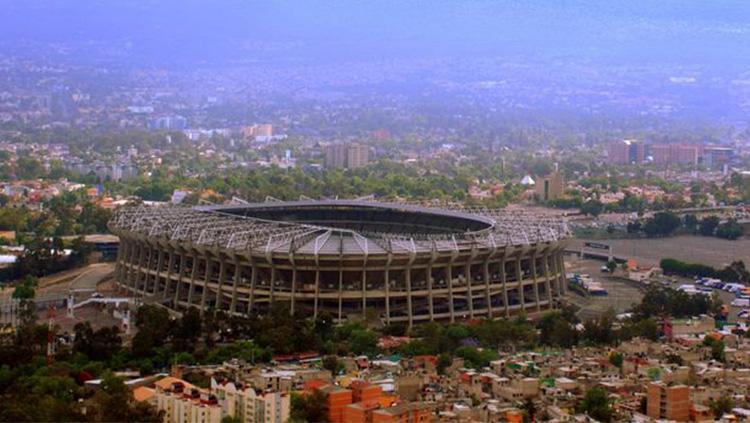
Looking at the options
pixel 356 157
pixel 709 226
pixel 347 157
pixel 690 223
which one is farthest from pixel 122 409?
pixel 356 157

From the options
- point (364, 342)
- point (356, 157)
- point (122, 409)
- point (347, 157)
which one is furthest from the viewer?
point (356, 157)

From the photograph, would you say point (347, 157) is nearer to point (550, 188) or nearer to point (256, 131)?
point (550, 188)

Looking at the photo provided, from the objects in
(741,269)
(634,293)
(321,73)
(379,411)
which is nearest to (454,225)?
(634,293)

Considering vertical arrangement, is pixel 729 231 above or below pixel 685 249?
above

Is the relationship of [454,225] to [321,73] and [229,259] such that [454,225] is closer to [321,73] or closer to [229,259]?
[229,259]

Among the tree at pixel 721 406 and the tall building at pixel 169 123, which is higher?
the tall building at pixel 169 123

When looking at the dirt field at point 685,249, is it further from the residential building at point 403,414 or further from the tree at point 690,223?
the residential building at point 403,414

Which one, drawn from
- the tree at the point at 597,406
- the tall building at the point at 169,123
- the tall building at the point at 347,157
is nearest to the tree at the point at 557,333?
the tree at the point at 597,406
